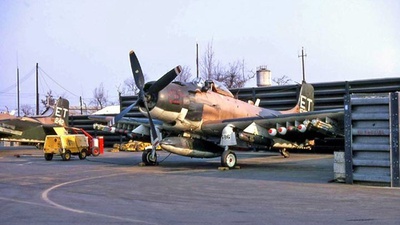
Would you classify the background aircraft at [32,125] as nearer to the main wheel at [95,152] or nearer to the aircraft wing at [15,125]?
the aircraft wing at [15,125]

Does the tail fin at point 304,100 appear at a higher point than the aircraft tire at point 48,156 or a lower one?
higher

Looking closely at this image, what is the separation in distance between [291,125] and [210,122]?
3490 mm

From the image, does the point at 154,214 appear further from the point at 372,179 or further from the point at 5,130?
the point at 5,130

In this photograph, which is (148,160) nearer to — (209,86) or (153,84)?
(209,86)

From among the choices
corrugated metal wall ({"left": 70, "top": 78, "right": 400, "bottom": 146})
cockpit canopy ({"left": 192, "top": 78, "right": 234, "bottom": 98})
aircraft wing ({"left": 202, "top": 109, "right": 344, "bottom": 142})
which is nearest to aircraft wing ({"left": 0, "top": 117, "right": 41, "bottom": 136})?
corrugated metal wall ({"left": 70, "top": 78, "right": 400, "bottom": 146})

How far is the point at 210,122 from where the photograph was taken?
20.8 metres

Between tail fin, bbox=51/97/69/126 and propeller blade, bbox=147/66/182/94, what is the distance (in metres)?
25.0

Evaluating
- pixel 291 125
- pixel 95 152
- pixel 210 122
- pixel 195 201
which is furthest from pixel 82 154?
pixel 195 201

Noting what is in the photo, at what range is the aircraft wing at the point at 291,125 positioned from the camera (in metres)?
18.4

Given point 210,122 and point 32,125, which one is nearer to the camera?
point 210,122

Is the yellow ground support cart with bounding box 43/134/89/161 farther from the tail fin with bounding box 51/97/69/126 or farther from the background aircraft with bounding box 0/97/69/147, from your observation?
the tail fin with bounding box 51/97/69/126

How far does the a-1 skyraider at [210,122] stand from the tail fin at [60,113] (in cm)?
2184

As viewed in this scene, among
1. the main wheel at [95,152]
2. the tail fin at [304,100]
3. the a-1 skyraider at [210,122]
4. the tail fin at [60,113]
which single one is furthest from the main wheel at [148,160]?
the tail fin at [60,113]

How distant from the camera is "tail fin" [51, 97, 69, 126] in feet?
138
